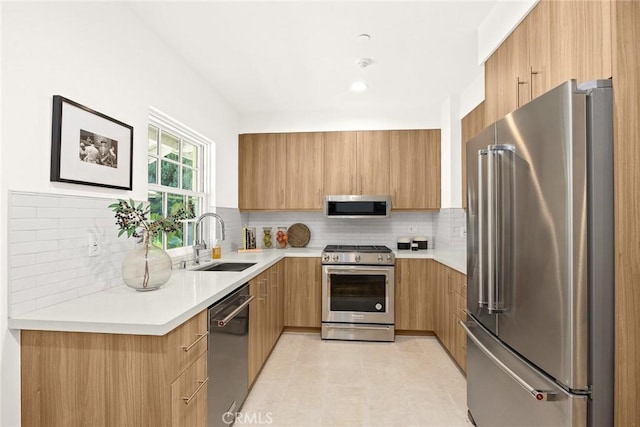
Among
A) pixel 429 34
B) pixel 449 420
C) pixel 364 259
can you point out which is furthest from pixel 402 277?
pixel 429 34

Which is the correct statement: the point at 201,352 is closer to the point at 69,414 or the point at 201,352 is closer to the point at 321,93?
the point at 69,414

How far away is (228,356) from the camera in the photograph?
6.24ft

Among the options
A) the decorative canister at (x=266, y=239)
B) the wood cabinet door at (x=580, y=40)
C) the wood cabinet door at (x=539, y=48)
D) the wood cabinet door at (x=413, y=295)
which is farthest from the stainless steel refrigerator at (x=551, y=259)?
the decorative canister at (x=266, y=239)

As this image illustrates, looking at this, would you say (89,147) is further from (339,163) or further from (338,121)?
(338,121)

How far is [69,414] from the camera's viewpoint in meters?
1.27

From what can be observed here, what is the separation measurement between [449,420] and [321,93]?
2.97 meters

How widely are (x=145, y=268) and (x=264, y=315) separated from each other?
4.21 ft

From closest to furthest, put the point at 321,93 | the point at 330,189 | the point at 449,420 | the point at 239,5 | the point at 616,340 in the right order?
the point at 616,340 → the point at 239,5 → the point at 449,420 → the point at 321,93 → the point at 330,189

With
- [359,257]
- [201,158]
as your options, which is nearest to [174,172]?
[201,158]

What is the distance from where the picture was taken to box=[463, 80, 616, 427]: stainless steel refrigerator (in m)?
1.14

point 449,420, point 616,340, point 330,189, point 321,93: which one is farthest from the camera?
point 330,189

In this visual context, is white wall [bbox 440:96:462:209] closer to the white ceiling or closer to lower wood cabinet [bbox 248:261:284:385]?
the white ceiling

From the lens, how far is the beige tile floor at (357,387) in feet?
7.02

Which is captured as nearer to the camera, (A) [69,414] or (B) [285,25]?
(A) [69,414]
